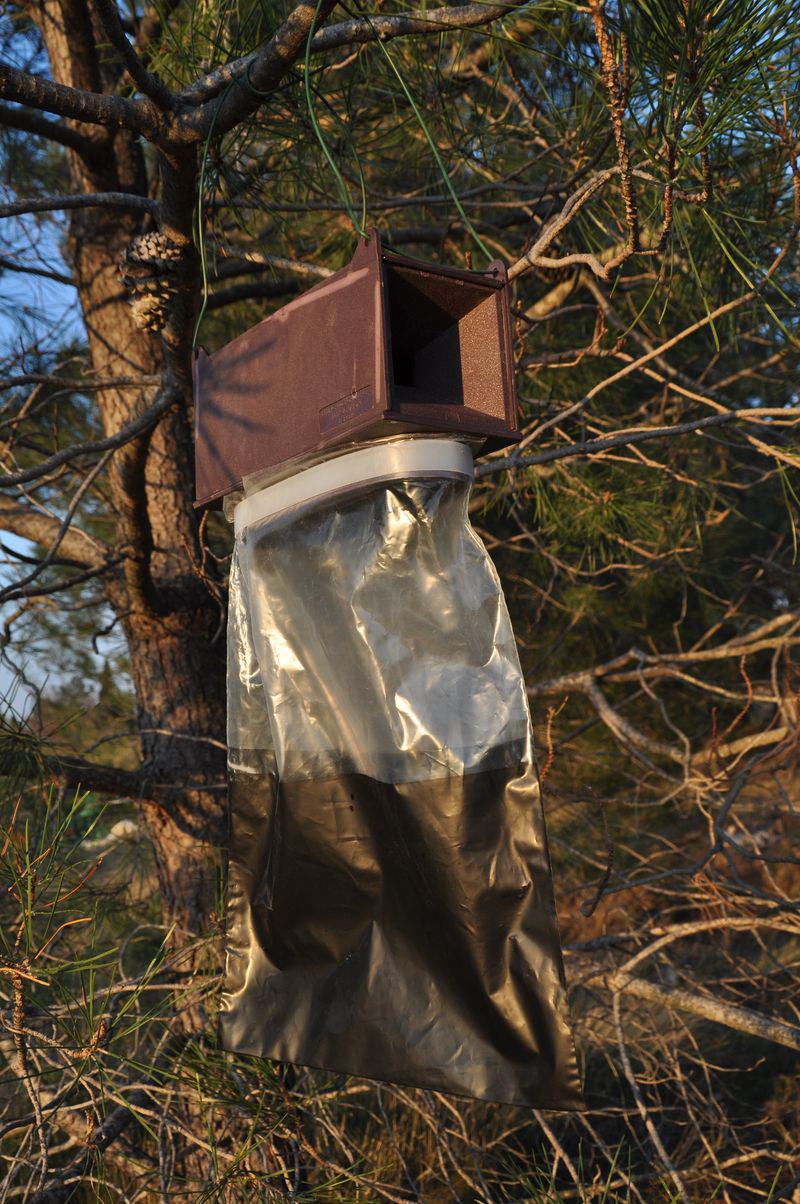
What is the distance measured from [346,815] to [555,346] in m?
1.19

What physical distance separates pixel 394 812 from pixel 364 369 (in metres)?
0.30

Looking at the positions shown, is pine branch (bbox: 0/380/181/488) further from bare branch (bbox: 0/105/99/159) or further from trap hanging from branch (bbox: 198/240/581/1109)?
bare branch (bbox: 0/105/99/159)

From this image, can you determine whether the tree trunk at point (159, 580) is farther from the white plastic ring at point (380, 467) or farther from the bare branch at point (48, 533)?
the white plastic ring at point (380, 467)

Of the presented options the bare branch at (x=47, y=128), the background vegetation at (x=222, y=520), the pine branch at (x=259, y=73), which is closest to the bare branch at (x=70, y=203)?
the background vegetation at (x=222, y=520)

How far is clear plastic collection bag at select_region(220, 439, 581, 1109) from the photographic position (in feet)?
1.94

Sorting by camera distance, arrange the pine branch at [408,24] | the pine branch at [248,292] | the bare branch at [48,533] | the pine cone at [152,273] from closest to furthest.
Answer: the pine branch at [408,24] < the pine cone at [152,273] < the pine branch at [248,292] < the bare branch at [48,533]

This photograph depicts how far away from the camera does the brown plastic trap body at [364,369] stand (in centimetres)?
58

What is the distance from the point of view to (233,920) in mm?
701

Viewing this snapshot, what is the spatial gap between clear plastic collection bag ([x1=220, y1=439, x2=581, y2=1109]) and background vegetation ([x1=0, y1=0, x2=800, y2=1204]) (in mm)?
164

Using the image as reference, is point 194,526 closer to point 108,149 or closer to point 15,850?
point 108,149

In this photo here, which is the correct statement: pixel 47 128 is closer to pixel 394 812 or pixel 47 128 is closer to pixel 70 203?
pixel 70 203

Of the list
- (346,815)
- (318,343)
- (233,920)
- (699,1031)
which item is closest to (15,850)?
(233,920)

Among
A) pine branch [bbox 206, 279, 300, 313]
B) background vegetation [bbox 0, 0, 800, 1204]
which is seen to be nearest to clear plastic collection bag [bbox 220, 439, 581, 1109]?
background vegetation [bbox 0, 0, 800, 1204]

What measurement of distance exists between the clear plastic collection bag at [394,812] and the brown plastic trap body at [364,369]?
0.03 metres
